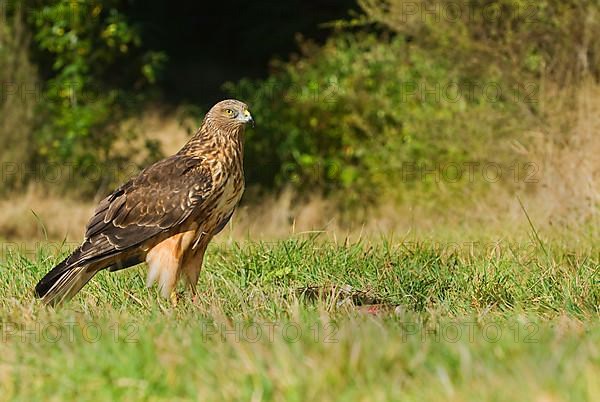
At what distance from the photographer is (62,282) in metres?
6.15

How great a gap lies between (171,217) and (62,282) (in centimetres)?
74

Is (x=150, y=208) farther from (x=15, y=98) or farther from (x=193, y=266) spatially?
(x=15, y=98)

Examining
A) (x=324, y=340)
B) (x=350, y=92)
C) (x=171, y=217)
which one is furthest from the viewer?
(x=350, y=92)

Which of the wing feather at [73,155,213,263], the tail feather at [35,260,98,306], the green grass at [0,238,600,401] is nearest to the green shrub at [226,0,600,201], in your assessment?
the green grass at [0,238,600,401]

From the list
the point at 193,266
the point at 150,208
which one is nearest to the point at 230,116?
the point at 150,208

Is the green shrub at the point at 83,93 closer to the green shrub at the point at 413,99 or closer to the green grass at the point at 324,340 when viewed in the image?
the green shrub at the point at 413,99

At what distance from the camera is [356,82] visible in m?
14.6

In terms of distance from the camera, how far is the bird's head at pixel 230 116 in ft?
22.3

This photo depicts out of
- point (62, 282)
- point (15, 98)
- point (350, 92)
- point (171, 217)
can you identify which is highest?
point (171, 217)

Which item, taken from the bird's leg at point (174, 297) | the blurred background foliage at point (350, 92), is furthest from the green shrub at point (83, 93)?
the bird's leg at point (174, 297)

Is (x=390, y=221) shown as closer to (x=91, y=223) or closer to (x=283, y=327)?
(x=91, y=223)

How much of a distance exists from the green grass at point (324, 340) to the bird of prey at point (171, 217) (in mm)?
189

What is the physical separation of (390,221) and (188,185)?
6.10 m

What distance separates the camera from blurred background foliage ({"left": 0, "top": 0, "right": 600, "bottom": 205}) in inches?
448
